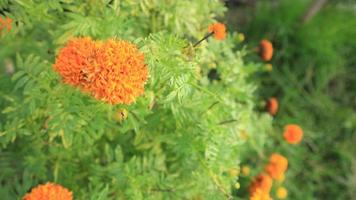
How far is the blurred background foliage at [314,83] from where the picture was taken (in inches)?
113

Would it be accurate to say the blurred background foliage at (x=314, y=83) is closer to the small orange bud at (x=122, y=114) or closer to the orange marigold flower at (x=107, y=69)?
the small orange bud at (x=122, y=114)

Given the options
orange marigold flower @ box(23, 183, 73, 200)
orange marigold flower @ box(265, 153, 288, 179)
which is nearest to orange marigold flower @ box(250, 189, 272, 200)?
orange marigold flower @ box(265, 153, 288, 179)

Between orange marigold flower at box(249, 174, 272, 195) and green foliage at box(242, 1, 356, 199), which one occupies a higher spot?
orange marigold flower at box(249, 174, 272, 195)

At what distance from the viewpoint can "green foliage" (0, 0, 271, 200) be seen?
4.72 ft

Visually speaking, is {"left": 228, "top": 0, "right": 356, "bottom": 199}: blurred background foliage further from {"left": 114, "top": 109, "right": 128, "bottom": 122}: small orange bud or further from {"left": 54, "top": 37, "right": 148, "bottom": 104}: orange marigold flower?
{"left": 54, "top": 37, "right": 148, "bottom": 104}: orange marigold flower

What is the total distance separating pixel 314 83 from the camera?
308 centimetres

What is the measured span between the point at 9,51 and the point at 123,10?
640mm

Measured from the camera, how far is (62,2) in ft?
5.29

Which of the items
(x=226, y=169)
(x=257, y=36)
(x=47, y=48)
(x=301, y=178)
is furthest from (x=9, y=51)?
(x=301, y=178)

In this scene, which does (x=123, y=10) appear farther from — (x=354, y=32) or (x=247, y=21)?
(x=354, y=32)

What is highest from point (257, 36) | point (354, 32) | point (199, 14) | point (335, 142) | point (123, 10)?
point (123, 10)

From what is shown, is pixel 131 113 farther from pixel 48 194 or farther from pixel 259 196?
Result: pixel 259 196

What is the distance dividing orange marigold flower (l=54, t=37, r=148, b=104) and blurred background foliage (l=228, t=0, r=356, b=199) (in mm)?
1750

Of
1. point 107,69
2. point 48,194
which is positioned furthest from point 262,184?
point 107,69
